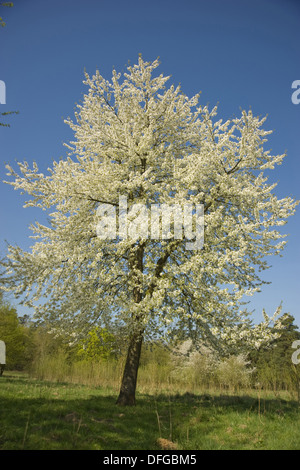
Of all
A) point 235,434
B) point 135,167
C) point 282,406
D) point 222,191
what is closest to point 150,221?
point 222,191

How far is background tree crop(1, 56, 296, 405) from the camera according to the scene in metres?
11.2

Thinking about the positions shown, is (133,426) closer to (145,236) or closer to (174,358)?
(145,236)

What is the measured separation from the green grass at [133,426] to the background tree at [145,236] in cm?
222

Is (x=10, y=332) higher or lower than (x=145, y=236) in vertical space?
lower

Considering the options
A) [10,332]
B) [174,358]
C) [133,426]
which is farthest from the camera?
[10,332]

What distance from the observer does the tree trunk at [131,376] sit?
11.9 metres

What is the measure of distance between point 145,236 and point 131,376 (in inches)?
218

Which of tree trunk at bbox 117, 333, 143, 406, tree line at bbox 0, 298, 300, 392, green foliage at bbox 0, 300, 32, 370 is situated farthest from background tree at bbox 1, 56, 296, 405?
green foliage at bbox 0, 300, 32, 370

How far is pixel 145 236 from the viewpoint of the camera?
1107 cm

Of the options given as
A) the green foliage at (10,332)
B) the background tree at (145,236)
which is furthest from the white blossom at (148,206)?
the green foliage at (10,332)

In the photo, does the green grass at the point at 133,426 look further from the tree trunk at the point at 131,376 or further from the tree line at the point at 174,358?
the tree line at the point at 174,358

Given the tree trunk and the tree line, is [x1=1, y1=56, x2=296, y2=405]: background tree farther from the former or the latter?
the tree line

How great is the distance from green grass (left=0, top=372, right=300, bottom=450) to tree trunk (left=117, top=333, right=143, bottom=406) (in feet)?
1.29

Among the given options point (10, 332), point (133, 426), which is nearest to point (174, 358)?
point (10, 332)
